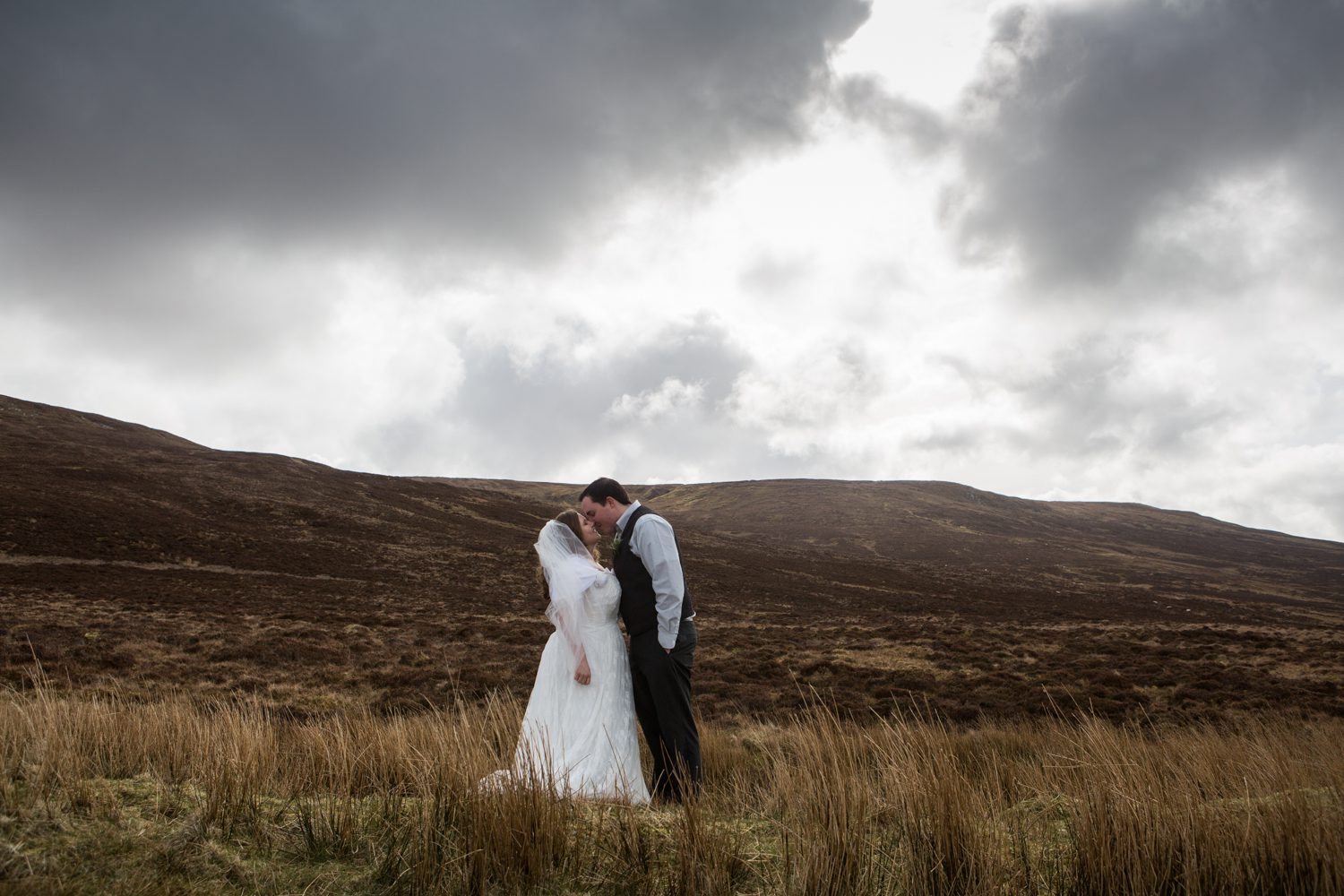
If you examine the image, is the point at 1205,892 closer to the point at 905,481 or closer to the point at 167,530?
the point at 167,530

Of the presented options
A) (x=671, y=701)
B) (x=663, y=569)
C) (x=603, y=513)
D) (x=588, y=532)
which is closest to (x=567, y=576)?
(x=588, y=532)

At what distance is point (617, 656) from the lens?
4867 millimetres

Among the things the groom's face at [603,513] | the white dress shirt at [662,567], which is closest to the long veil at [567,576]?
the groom's face at [603,513]

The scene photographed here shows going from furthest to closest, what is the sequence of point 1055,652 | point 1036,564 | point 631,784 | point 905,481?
point 905,481 < point 1036,564 < point 1055,652 < point 631,784

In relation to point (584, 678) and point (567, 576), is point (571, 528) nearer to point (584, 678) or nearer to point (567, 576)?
point (567, 576)

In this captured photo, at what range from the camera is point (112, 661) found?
12.6 metres

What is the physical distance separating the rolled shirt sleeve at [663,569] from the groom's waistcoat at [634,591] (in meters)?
0.06

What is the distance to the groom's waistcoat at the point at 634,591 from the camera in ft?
15.5

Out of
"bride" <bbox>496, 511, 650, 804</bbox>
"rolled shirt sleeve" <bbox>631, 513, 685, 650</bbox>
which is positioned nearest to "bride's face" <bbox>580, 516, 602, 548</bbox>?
"bride" <bbox>496, 511, 650, 804</bbox>

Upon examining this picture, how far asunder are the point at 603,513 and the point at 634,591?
63 centimetres

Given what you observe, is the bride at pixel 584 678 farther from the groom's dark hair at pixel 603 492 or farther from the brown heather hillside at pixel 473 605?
the brown heather hillside at pixel 473 605

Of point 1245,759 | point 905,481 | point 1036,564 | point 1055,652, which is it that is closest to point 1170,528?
point 905,481

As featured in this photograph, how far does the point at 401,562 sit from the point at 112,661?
22.7 m

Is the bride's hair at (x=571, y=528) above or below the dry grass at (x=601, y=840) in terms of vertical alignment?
above
